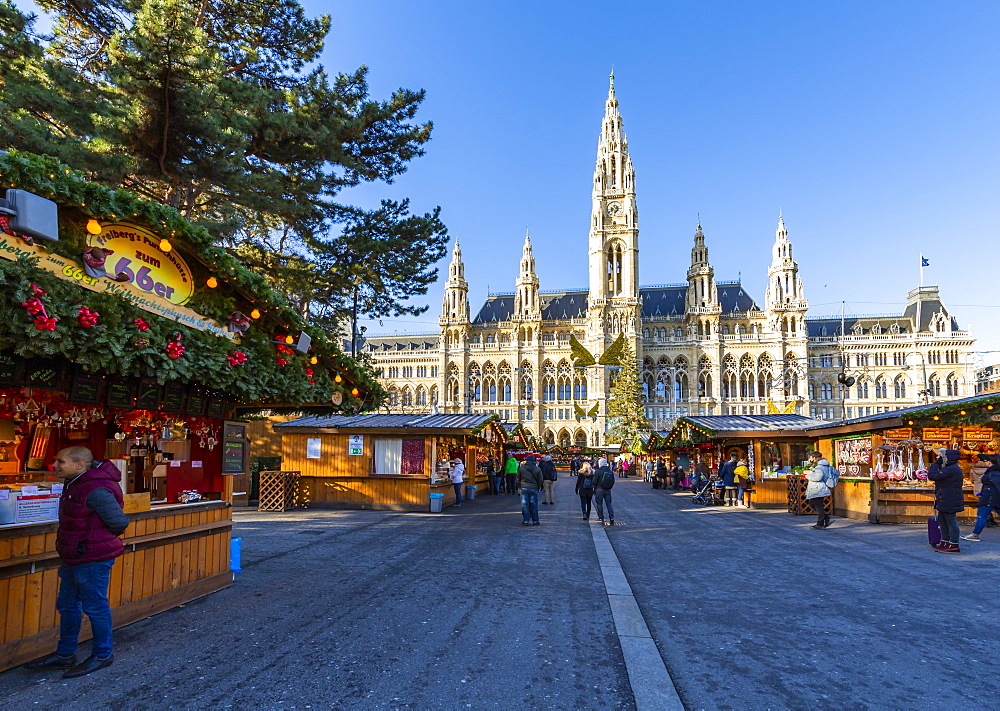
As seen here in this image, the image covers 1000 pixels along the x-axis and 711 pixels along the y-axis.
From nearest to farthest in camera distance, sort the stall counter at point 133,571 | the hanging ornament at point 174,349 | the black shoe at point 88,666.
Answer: the black shoe at point 88,666 → the stall counter at point 133,571 → the hanging ornament at point 174,349

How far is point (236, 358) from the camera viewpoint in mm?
6883

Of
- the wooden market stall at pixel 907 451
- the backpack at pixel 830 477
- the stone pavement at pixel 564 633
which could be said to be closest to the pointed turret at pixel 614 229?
the wooden market stall at pixel 907 451

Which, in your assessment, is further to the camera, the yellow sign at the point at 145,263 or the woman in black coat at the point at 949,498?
the woman in black coat at the point at 949,498

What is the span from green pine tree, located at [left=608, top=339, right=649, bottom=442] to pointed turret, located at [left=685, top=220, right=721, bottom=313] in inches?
542

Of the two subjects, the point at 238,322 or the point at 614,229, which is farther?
the point at 614,229

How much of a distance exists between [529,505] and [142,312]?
966 centimetres

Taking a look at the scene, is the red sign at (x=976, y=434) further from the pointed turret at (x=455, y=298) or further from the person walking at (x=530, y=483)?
the pointed turret at (x=455, y=298)

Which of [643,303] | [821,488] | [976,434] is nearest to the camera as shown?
[821,488]

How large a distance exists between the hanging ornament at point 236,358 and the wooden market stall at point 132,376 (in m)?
0.02

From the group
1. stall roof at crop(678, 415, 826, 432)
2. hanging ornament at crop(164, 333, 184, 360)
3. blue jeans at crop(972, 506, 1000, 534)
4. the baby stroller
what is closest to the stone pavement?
blue jeans at crop(972, 506, 1000, 534)

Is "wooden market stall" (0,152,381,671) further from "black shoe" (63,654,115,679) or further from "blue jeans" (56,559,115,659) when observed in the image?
"black shoe" (63,654,115,679)

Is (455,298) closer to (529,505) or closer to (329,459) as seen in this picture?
(329,459)

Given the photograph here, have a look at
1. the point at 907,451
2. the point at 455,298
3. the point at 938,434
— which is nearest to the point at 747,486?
the point at 907,451

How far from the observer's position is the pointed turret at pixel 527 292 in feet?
252
